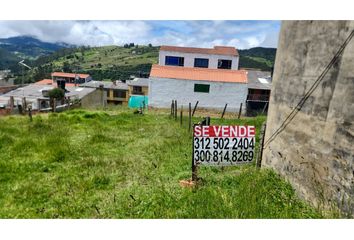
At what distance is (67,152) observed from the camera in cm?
746

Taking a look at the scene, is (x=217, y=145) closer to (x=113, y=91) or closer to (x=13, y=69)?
(x=113, y=91)

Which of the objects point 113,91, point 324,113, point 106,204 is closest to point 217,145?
point 324,113

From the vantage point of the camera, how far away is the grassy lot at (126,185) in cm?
388

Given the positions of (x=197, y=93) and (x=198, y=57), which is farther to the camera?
(x=198, y=57)

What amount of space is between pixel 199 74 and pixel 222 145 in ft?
71.4

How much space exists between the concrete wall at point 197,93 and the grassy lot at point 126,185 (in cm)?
1719

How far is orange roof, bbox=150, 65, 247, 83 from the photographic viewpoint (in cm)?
2567

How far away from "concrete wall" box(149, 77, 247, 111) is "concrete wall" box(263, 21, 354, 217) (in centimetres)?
2017

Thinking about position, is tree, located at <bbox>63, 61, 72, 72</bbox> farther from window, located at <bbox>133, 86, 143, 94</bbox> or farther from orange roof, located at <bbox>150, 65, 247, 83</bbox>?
orange roof, located at <bbox>150, 65, 247, 83</bbox>

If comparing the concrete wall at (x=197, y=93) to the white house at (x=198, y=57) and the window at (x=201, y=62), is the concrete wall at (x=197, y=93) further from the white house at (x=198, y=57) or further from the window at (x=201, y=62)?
the window at (x=201, y=62)

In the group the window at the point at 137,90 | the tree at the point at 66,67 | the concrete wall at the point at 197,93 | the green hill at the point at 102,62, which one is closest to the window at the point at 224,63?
the concrete wall at the point at 197,93

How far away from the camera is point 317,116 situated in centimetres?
406

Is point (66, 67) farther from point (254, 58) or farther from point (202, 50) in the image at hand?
point (202, 50)

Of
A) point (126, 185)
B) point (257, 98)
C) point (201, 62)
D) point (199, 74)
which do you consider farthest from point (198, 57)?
point (126, 185)
